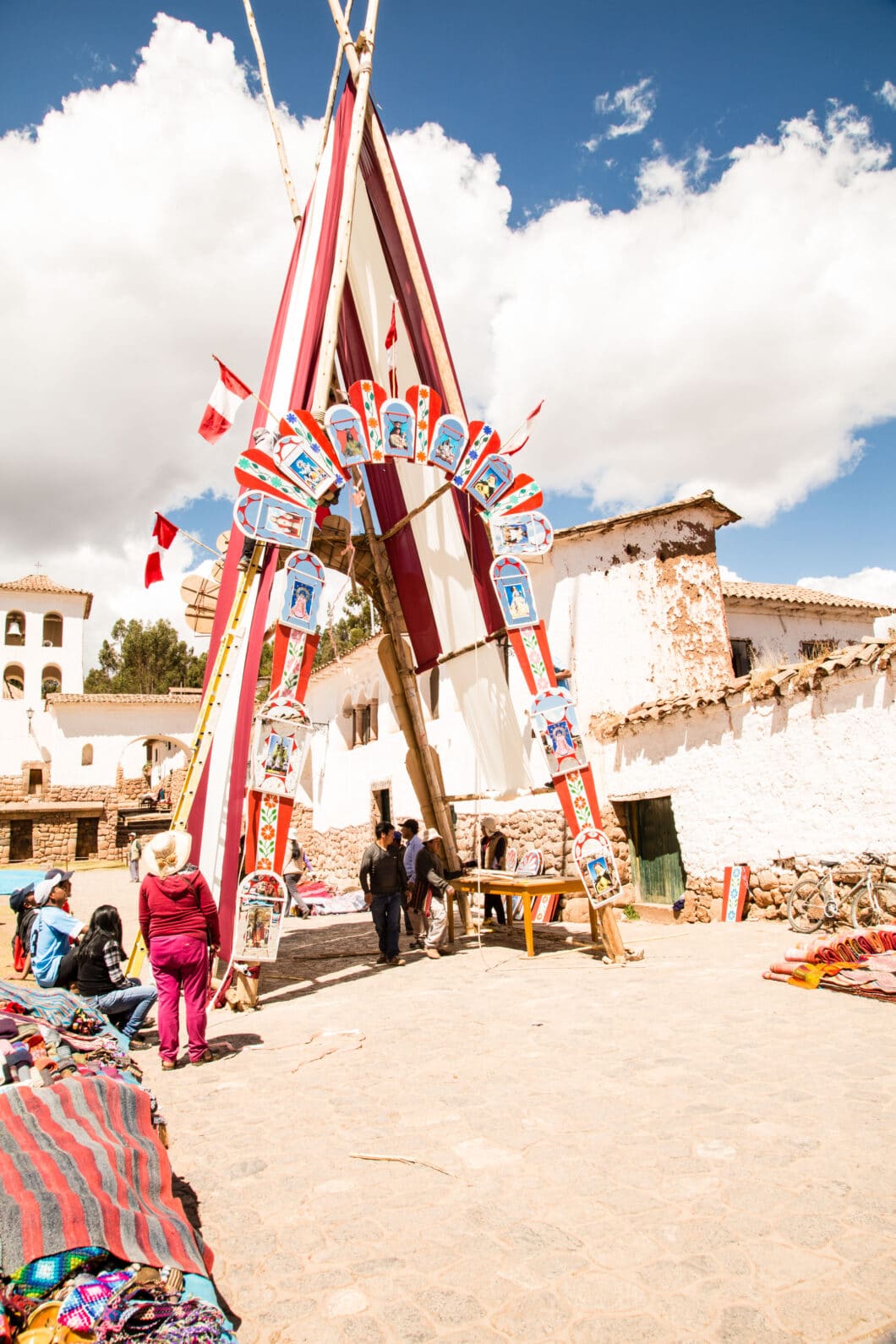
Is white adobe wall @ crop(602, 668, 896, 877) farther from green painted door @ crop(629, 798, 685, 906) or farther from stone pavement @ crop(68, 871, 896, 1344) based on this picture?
stone pavement @ crop(68, 871, 896, 1344)

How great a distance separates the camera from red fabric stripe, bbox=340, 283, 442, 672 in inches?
404

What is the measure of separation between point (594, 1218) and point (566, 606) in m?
11.6

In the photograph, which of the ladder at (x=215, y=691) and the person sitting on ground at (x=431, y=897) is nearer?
the ladder at (x=215, y=691)

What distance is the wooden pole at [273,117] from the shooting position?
1027 centimetres

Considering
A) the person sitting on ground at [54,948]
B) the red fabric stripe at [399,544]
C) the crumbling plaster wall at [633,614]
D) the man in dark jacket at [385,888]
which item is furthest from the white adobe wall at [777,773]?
the person sitting on ground at [54,948]

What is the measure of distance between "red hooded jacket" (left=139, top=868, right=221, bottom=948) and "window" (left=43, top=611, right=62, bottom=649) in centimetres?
3953

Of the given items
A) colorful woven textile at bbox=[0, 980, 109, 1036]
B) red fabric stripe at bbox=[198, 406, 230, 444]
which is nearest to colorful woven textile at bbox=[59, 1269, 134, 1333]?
colorful woven textile at bbox=[0, 980, 109, 1036]

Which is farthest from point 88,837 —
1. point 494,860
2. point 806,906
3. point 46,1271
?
point 46,1271

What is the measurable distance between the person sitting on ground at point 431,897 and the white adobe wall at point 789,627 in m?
9.36

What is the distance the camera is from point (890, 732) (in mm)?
8367

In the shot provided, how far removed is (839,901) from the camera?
8.47m

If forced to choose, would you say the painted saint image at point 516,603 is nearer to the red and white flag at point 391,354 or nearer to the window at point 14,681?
the red and white flag at point 391,354

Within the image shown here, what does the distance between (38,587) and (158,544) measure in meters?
35.3

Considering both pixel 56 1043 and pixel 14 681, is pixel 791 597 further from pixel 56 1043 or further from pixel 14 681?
pixel 14 681
